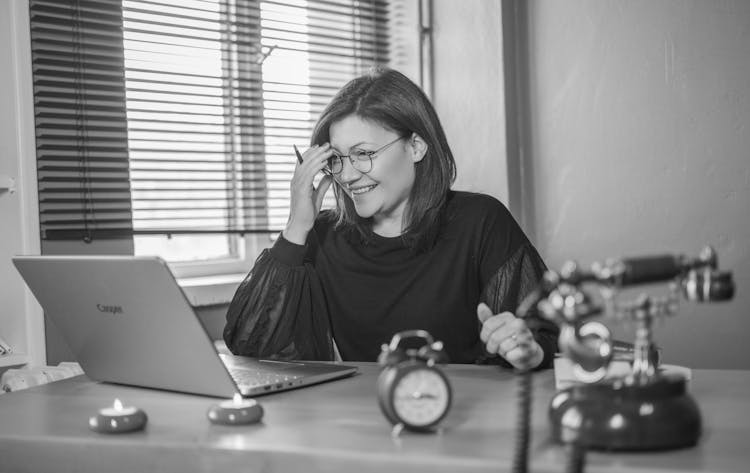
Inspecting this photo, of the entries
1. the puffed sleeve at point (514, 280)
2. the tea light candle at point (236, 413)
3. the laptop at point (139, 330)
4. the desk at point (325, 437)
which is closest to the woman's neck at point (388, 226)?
the puffed sleeve at point (514, 280)

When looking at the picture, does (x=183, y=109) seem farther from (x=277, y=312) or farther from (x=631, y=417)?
(x=631, y=417)

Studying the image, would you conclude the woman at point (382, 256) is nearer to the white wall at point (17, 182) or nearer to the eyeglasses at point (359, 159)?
the eyeglasses at point (359, 159)

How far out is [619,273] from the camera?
2.80 feet

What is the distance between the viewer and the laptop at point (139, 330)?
50.4 inches

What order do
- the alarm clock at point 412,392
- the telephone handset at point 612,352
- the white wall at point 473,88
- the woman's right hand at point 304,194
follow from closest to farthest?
the telephone handset at point 612,352, the alarm clock at point 412,392, the woman's right hand at point 304,194, the white wall at point 473,88

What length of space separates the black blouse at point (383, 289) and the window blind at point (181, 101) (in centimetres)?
56

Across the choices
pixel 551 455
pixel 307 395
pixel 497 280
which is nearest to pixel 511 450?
pixel 551 455

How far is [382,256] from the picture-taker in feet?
6.98

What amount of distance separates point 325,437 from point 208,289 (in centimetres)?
159

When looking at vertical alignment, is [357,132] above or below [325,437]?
above

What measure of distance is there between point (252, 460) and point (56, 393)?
1.91 ft

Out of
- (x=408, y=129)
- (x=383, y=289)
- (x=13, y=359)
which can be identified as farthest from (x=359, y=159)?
(x=13, y=359)

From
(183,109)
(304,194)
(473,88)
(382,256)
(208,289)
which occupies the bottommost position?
(208,289)

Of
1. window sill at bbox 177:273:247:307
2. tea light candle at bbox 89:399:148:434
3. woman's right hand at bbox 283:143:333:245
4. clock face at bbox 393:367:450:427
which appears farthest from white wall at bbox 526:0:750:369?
tea light candle at bbox 89:399:148:434
